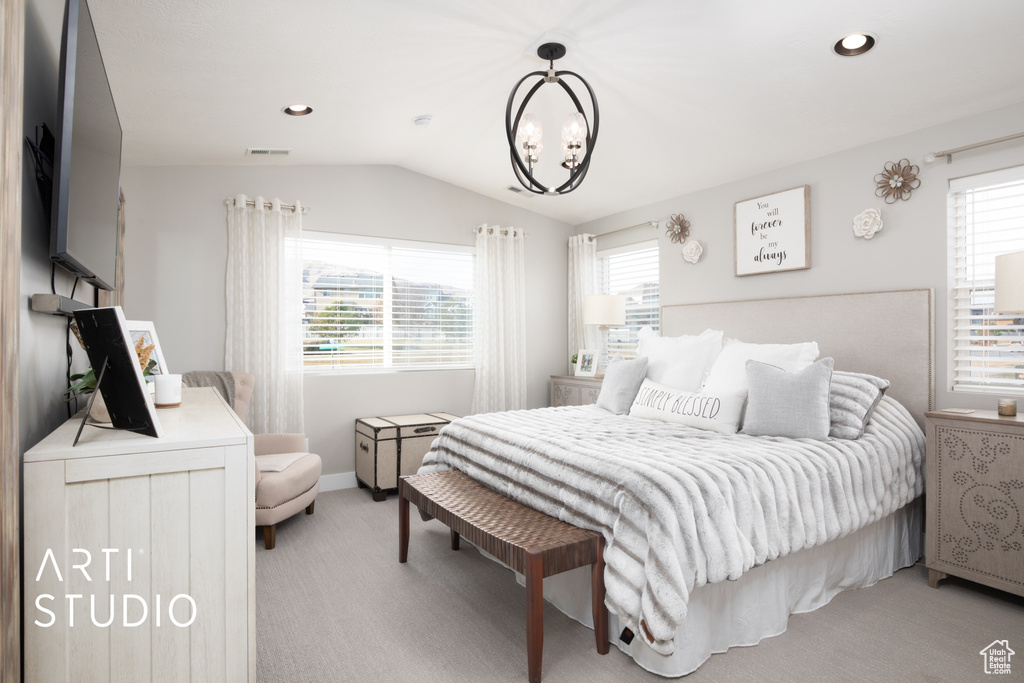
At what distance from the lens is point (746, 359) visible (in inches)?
125

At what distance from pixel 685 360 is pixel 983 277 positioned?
155 centimetres

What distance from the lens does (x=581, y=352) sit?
5.21 m

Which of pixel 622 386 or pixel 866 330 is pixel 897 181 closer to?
pixel 866 330

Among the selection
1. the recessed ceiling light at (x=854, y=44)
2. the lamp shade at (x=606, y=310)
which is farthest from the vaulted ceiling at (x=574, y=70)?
the lamp shade at (x=606, y=310)

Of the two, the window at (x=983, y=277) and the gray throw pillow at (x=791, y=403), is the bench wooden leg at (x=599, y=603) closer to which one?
the gray throw pillow at (x=791, y=403)

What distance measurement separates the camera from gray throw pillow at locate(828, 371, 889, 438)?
2.71 m

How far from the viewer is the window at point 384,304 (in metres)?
4.46

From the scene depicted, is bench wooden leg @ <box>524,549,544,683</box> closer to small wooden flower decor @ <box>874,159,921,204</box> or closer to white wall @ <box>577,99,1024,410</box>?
white wall @ <box>577,99,1024,410</box>

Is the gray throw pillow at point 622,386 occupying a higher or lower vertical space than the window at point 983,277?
lower

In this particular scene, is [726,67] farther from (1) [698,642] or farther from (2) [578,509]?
(1) [698,642]

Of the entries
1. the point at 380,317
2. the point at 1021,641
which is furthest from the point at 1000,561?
the point at 380,317

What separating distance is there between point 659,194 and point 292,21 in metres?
3.09

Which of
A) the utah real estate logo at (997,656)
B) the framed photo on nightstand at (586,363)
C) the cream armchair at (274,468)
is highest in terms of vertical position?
the framed photo on nightstand at (586,363)

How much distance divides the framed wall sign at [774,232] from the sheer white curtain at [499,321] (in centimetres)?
199
